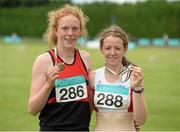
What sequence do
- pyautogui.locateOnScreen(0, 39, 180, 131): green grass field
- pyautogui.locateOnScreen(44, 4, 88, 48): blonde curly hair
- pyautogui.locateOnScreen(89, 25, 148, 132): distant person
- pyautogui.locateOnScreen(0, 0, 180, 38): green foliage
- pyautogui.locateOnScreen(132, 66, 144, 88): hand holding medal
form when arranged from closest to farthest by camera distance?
pyautogui.locateOnScreen(132, 66, 144, 88): hand holding medal → pyautogui.locateOnScreen(89, 25, 148, 132): distant person → pyautogui.locateOnScreen(44, 4, 88, 48): blonde curly hair → pyautogui.locateOnScreen(0, 39, 180, 131): green grass field → pyautogui.locateOnScreen(0, 0, 180, 38): green foliage

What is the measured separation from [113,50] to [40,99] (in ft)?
2.43

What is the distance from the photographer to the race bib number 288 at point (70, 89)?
4090mm

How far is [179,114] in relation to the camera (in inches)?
412

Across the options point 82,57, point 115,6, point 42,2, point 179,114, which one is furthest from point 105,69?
point 42,2

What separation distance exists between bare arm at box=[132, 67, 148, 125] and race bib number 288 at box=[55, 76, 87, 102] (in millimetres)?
464

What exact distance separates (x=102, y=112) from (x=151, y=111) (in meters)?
6.77

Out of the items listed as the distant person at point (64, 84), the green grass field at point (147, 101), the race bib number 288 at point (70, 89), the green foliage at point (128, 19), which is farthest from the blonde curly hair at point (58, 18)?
the green foliage at point (128, 19)

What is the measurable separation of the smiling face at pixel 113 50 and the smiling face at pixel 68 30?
27 centimetres


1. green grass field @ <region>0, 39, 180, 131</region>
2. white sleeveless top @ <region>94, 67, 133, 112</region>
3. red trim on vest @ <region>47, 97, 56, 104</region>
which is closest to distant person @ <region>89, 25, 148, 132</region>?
white sleeveless top @ <region>94, 67, 133, 112</region>

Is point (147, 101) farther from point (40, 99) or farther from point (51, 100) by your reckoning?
point (40, 99)

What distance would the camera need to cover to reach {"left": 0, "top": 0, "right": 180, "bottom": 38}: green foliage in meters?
52.9

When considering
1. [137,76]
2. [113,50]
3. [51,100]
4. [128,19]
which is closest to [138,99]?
[137,76]

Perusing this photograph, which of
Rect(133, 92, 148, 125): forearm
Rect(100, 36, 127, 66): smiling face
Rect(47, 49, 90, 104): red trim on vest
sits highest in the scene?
Rect(100, 36, 127, 66): smiling face

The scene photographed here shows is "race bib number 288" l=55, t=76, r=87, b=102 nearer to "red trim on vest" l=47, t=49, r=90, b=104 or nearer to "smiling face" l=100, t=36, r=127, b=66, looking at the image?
"red trim on vest" l=47, t=49, r=90, b=104
